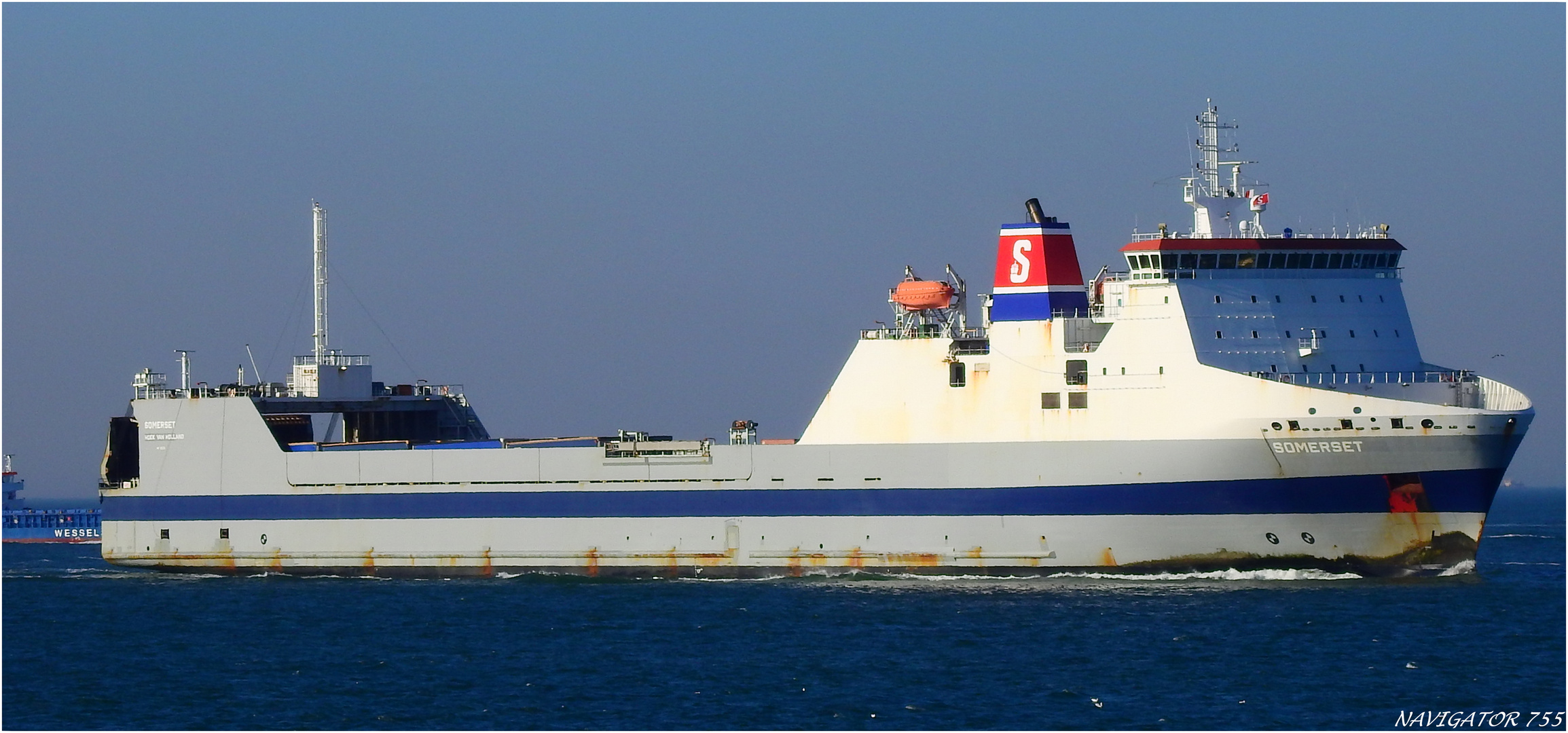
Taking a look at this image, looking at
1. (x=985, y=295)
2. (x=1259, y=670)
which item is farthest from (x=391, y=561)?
(x=1259, y=670)

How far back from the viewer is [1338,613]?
3256 cm

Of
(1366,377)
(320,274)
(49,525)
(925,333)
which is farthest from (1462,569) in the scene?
(49,525)

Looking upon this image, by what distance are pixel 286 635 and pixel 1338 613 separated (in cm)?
1733

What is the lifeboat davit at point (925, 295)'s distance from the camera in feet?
127

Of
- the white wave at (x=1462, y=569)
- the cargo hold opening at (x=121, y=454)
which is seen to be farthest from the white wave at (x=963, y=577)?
the cargo hold opening at (x=121, y=454)

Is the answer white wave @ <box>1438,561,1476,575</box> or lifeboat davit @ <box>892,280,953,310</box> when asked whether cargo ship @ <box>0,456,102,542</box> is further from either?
white wave @ <box>1438,561,1476,575</box>

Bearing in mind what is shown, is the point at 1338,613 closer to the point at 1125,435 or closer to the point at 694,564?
the point at 1125,435

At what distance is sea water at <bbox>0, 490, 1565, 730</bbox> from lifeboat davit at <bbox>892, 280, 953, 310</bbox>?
5195 mm

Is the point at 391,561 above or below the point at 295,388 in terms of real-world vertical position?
below

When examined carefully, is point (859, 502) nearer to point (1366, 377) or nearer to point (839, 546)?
point (839, 546)

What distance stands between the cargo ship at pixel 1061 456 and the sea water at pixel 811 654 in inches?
29.9

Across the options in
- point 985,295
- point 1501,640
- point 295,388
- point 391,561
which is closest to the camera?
point 1501,640

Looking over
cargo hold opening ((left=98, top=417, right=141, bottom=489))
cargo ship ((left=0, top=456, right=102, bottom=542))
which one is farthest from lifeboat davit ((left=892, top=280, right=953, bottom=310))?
cargo ship ((left=0, top=456, right=102, bottom=542))

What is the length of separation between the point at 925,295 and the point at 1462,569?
35.5 ft
